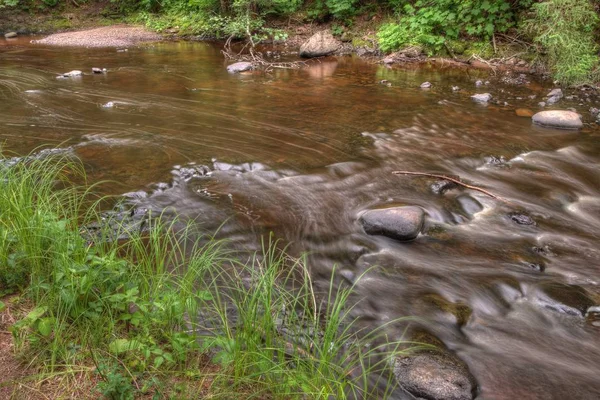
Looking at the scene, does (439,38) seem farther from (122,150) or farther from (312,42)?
(122,150)

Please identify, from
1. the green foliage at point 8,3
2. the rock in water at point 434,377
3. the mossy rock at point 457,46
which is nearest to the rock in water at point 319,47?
the mossy rock at point 457,46

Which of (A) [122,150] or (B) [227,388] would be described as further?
(A) [122,150]

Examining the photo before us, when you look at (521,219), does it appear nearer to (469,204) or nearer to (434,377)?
(469,204)

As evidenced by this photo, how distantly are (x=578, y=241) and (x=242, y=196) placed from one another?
3.16 metres

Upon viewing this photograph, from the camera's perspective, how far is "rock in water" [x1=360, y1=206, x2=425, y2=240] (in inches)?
159

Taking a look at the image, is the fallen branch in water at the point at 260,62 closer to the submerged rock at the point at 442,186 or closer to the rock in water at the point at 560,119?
the rock in water at the point at 560,119

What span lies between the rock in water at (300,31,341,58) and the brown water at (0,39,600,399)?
2.24 meters

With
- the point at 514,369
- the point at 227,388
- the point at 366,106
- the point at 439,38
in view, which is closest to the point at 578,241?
the point at 514,369

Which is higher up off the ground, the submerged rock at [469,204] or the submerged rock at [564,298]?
the submerged rock at [469,204]

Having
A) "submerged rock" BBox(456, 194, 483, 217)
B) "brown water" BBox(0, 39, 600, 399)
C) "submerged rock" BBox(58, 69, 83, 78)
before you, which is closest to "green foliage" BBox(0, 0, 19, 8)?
"brown water" BBox(0, 39, 600, 399)

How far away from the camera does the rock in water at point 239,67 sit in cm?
1052

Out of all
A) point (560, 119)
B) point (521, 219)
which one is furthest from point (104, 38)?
point (521, 219)

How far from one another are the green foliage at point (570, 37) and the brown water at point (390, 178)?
20.7 inches

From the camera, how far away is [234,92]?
8.70 metres
